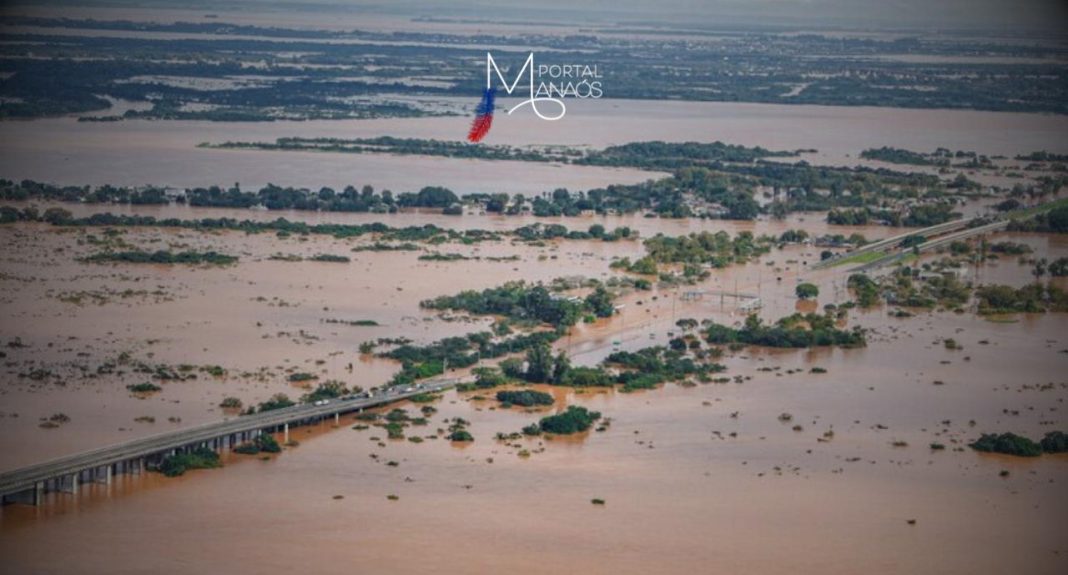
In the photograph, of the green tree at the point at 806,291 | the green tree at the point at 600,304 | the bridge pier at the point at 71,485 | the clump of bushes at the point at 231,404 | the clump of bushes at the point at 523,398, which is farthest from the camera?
the green tree at the point at 806,291

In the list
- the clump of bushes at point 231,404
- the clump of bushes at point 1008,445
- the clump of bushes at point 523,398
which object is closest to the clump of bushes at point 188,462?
the clump of bushes at point 231,404

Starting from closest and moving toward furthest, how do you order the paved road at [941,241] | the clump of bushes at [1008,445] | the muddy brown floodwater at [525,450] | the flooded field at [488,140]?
the muddy brown floodwater at [525,450] → the clump of bushes at [1008,445] → the paved road at [941,241] → the flooded field at [488,140]

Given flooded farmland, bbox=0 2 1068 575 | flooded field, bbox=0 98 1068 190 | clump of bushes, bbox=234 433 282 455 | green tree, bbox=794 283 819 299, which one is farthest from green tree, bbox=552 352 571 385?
flooded field, bbox=0 98 1068 190

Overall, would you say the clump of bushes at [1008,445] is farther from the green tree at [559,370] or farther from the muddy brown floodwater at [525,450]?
the green tree at [559,370]

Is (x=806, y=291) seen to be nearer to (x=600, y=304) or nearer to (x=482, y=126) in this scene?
(x=600, y=304)

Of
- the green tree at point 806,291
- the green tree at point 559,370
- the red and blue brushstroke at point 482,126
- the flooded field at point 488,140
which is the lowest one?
the green tree at point 559,370

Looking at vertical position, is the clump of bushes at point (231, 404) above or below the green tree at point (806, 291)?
below

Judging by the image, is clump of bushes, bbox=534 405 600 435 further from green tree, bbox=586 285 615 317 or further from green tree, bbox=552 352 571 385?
green tree, bbox=586 285 615 317

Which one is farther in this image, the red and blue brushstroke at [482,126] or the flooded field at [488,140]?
the red and blue brushstroke at [482,126]
